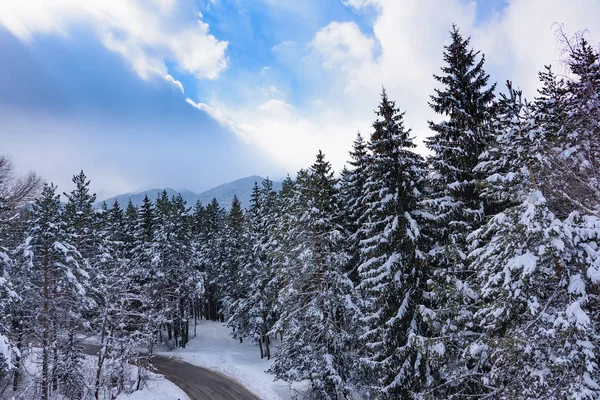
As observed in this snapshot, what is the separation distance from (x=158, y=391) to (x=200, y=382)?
223 inches

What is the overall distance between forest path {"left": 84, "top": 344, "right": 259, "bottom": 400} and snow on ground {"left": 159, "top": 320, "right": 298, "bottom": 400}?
0.83 m

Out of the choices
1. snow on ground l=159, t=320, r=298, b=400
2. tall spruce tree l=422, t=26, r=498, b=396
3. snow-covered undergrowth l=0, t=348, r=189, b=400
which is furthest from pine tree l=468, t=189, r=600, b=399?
snow-covered undergrowth l=0, t=348, r=189, b=400

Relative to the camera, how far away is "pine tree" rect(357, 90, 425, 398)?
13.7 metres

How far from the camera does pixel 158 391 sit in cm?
2614

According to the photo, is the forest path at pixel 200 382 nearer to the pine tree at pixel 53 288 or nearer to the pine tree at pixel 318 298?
the pine tree at pixel 53 288

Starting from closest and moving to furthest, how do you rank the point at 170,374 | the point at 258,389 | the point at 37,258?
1. the point at 37,258
2. the point at 258,389
3. the point at 170,374

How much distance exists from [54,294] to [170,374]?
16593 millimetres

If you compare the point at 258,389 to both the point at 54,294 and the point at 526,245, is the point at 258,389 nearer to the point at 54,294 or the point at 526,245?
the point at 54,294

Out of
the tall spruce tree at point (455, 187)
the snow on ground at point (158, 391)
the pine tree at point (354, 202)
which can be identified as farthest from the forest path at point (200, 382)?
the tall spruce tree at point (455, 187)

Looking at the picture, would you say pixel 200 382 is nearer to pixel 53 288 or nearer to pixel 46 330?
pixel 46 330

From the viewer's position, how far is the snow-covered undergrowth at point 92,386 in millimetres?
20172

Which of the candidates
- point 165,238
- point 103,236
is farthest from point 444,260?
point 103,236

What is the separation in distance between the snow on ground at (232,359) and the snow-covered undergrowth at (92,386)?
5780 mm

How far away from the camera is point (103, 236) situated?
37812mm
